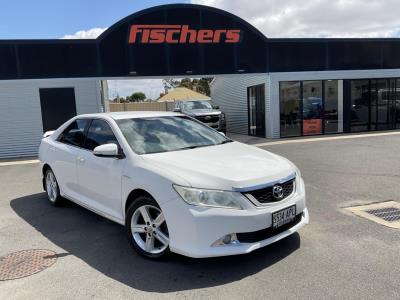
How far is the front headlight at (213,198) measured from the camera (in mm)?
3725

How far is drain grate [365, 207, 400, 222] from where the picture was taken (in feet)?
17.6

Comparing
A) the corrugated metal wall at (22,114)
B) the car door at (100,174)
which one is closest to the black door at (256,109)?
the corrugated metal wall at (22,114)

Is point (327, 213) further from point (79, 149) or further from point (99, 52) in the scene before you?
point (99, 52)

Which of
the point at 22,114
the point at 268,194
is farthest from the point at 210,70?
the point at 268,194

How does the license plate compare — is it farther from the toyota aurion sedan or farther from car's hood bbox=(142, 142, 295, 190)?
car's hood bbox=(142, 142, 295, 190)

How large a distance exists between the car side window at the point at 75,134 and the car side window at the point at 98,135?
219mm

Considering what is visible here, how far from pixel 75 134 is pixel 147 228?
8.09 feet

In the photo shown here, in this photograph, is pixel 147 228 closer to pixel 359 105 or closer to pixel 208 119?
pixel 208 119

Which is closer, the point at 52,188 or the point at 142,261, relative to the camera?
the point at 142,261

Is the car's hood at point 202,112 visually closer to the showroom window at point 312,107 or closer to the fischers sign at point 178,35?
the fischers sign at point 178,35

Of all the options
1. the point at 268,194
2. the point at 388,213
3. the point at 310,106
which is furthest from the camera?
the point at 310,106

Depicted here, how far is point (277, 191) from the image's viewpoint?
13.2 ft

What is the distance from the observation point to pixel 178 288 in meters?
3.63

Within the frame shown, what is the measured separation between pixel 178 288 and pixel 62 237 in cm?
221
